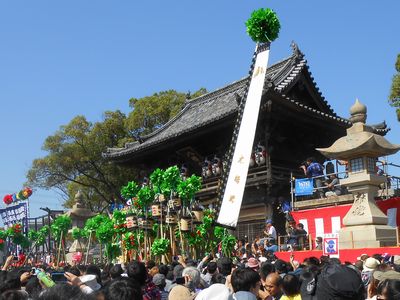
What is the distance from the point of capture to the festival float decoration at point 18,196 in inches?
969

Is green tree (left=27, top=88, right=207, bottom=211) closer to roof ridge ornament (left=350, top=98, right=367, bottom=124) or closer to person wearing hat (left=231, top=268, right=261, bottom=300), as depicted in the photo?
roof ridge ornament (left=350, top=98, right=367, bottom=124)

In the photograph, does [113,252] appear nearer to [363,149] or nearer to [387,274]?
[363,149]

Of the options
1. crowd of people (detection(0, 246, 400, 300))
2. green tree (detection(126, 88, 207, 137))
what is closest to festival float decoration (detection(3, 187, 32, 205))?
green tree (detection(126, 88, 207, 137))

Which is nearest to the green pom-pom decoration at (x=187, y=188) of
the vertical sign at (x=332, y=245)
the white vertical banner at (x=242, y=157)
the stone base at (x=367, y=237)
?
the white vertical banner at (x=242, y=157)

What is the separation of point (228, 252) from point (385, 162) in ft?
22.0

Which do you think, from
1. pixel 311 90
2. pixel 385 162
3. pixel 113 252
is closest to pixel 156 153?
pixel 311 90

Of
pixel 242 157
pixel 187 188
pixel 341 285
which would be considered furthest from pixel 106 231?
pixel 341 285

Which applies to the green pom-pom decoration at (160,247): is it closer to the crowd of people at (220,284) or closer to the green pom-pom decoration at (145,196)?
the green pom-pom decoration at (145,196)

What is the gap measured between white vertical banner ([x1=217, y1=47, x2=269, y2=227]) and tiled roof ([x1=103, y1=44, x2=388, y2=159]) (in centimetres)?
474

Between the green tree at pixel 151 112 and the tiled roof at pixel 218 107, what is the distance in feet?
11.1

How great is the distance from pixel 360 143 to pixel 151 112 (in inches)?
842

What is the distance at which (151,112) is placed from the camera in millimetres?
32250

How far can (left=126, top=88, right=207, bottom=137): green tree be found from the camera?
32312 mm

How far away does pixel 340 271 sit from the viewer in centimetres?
327
